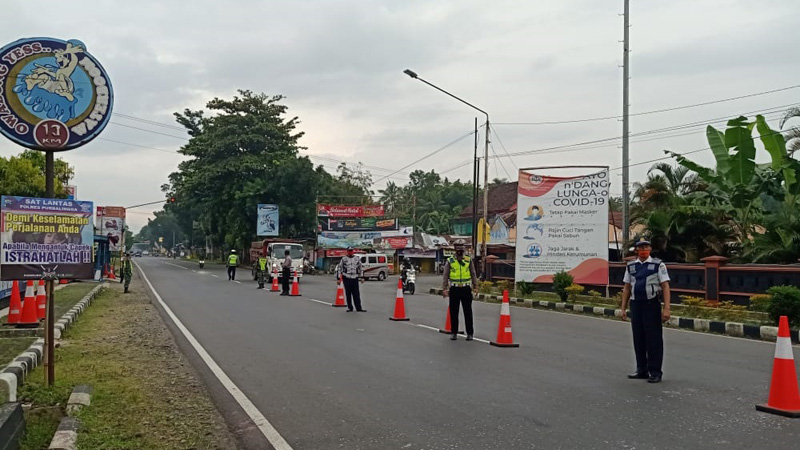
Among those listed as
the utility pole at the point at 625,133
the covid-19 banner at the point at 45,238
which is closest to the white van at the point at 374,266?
the utility pole at the point at 625,133

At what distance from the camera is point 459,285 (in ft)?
38.8

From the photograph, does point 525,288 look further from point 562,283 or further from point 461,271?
point 461,271

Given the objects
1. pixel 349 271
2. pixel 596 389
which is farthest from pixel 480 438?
pixel 349 271

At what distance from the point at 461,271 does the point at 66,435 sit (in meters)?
7.45

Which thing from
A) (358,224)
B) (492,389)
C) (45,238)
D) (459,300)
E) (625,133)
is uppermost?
(625,133)

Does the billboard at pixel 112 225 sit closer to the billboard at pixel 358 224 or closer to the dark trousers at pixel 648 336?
the billboard at pixel 358 224

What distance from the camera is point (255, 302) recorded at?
68.3 feet

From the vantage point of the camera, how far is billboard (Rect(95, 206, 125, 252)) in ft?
108

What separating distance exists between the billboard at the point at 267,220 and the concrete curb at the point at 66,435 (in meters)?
46.6

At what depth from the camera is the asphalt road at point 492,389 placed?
18.7 ft

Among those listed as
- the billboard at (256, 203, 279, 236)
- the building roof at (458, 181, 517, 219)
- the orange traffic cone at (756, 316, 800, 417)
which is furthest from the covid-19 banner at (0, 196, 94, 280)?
the billboard at (256, 203, 279, 236)

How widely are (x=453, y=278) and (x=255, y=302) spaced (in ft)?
34.4

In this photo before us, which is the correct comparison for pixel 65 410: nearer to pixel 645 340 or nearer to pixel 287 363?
pixel 287 363

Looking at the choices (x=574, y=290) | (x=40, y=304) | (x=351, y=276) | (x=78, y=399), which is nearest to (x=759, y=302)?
(x=574, y=290)
